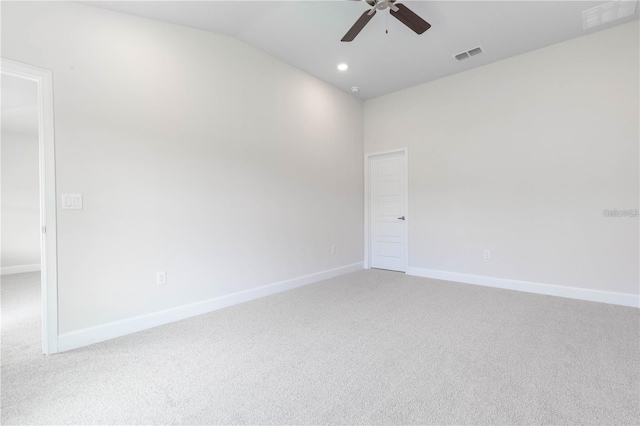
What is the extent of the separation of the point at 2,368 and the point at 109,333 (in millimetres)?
613

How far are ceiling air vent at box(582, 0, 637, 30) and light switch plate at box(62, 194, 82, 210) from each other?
5.01 metres

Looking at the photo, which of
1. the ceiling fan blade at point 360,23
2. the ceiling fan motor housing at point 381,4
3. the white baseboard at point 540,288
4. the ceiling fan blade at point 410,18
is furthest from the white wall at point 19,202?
the white baseboard at point 540,288

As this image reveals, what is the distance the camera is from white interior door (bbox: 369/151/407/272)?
4.91 metres

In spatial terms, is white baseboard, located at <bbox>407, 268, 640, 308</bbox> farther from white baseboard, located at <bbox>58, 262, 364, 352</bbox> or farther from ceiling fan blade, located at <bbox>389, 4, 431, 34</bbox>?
ceiling fan blade, located at <bbox>389, 4, 431, 34</bbox>

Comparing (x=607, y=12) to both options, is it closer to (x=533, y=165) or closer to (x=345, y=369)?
(x=533, y=165)

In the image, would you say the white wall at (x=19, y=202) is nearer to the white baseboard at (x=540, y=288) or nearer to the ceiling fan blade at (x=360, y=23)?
the ceiling fan blade at (x=360, y=23)

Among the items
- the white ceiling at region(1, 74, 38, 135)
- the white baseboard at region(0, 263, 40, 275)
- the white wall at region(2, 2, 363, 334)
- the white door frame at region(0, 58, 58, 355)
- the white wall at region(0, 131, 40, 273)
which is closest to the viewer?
the white door frame at region(0, 58, 58, 355)

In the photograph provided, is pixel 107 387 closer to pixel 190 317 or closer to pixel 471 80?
pixel 190 317

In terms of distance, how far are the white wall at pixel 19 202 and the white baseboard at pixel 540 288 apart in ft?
23.3

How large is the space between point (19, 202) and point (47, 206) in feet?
15.6

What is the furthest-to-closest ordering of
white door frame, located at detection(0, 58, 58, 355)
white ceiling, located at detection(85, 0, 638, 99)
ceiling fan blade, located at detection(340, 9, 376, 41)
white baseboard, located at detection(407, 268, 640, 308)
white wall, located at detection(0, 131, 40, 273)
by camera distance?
1. white wall, located at detection(0, 131, 40, 273)
2. white baseboard, located at detection(407, 268, 640, 308)
3. white ceiling, located at detection(85, 0, 638, 99)
4. ceiling fan blade, located at detection(340, 9, 376, 41)
5. white door frame, located at detection(0, 58, 58, 355)

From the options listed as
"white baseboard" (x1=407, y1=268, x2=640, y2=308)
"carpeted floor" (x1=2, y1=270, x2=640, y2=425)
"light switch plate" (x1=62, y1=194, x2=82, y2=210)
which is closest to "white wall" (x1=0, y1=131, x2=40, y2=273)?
"carpeted floor" (x1=2, y1=270, x2=640, y2=425)

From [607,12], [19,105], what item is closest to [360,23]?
[607,12]

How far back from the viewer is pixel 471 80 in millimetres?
4109
